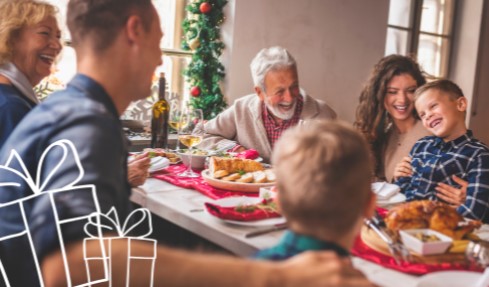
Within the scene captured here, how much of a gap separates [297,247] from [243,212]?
0.52 m

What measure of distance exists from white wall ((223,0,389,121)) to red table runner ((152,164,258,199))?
1467 millimetres

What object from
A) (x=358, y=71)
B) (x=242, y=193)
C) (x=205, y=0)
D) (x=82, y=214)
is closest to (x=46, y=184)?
(x=82, y=214)

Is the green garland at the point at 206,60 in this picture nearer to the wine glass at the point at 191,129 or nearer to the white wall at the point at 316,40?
the white wall at the point at 316,40

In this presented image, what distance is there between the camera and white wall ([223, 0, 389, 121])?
3268mm

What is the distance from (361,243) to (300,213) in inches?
17.6

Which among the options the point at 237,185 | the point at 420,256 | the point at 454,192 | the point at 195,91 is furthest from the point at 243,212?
the point at 195,91

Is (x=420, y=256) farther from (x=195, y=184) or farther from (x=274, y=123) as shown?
(x=274, y=123)

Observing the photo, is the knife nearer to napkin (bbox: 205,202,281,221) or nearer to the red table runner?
napkin (bbox: 205,202,281,221)

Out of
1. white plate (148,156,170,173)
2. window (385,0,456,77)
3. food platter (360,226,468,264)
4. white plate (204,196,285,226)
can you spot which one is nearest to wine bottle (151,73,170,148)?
white plate (148,156,170,173)

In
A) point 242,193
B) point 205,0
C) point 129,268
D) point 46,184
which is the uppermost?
point 205,0

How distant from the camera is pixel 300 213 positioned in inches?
31.7

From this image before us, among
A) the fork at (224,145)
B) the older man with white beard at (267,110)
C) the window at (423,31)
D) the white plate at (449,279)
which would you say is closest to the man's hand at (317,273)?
the white plate at (449,279)

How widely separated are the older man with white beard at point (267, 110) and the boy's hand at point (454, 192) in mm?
1010

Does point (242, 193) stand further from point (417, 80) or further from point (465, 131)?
point (417, 80)
